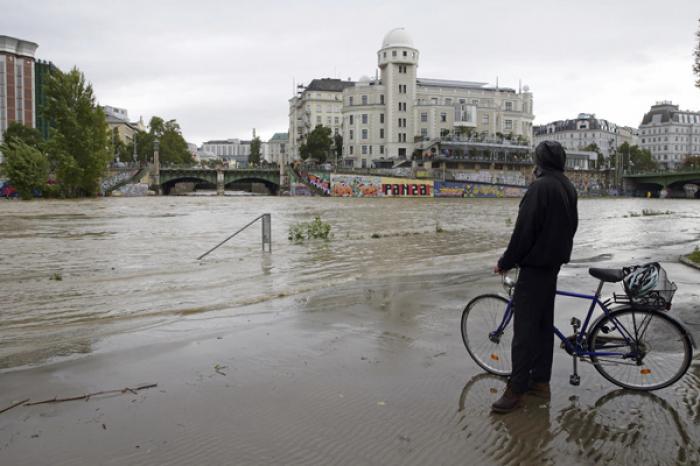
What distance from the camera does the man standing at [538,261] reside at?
458cm

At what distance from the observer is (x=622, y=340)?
493cm

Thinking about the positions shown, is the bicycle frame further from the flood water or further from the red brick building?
the red brick building

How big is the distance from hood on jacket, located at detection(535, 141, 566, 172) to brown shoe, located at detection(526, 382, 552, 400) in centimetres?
184

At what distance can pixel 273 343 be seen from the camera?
640 cm

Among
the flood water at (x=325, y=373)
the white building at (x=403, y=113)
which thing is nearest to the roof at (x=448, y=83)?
the white building at (x=403, y=113)

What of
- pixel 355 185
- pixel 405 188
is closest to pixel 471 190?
pixel 405 188

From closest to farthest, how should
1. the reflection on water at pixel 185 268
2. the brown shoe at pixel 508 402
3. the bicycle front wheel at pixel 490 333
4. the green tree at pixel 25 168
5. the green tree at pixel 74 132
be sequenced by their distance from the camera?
the brown shoe at pixel 508 402
the bicycle front wheel at pixel 490 333
the reflection on water at pixel 185 268
the green tree at pixel 25 168
the green tree at pixel 74 132

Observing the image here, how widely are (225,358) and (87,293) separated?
6096 millimetres

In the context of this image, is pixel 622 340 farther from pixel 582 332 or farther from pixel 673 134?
pixel 673 134

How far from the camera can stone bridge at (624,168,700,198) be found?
94.0m

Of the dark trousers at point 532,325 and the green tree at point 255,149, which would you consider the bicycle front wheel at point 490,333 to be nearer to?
the dark trousers at point 532,325

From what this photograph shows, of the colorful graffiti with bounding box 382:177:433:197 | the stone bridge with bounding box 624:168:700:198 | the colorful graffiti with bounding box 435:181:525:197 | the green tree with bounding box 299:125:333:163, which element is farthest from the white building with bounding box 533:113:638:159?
the colorful graffiti with bounding box 382:177:433:197

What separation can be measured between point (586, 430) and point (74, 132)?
2766 inches

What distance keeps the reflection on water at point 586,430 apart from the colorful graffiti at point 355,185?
81.7 metres
